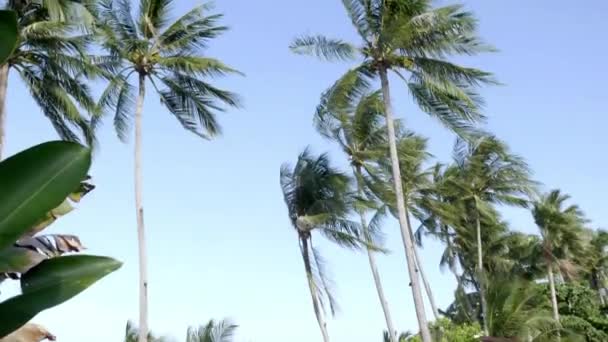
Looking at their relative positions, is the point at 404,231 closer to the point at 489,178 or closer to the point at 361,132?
the point at 361,132

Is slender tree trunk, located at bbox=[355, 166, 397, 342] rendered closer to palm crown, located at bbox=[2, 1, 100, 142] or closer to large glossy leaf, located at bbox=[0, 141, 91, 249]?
palm crown, located at bbox=[2, 1, 100, 142]

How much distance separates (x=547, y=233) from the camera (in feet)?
129

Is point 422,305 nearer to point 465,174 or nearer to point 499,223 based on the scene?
point 465,174

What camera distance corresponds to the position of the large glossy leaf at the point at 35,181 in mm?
1622

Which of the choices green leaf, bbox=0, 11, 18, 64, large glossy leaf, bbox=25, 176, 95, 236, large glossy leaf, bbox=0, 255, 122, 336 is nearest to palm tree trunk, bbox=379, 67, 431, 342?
large glossy leaf, bbox=25, 176, 95, 236

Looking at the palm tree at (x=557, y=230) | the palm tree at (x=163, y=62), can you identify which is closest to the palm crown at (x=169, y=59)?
the palm tree at (x=163, y=62)

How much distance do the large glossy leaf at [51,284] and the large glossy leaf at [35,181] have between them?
18 centimetres

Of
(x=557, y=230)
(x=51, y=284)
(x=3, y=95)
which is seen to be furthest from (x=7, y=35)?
(x=557, y=230)

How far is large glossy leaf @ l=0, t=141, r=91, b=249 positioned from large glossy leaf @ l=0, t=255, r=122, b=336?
18 cm

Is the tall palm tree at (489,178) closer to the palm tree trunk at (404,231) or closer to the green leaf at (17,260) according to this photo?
the palm tree trunk at (404,231)

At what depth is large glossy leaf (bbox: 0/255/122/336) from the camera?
171cm

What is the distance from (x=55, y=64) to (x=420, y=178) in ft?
57.8

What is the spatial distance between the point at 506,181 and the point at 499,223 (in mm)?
4308

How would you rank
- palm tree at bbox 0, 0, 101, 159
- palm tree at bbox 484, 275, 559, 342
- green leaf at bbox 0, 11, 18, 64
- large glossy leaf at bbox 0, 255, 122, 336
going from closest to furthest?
green leaf at bbox 0, 11, 18, 64, large glossy leaf at bbox 0, 255, 122, 336, palm tree at bbox 0, 0, 101, 159, palm tree at bbox 484, 275, 559, 342
